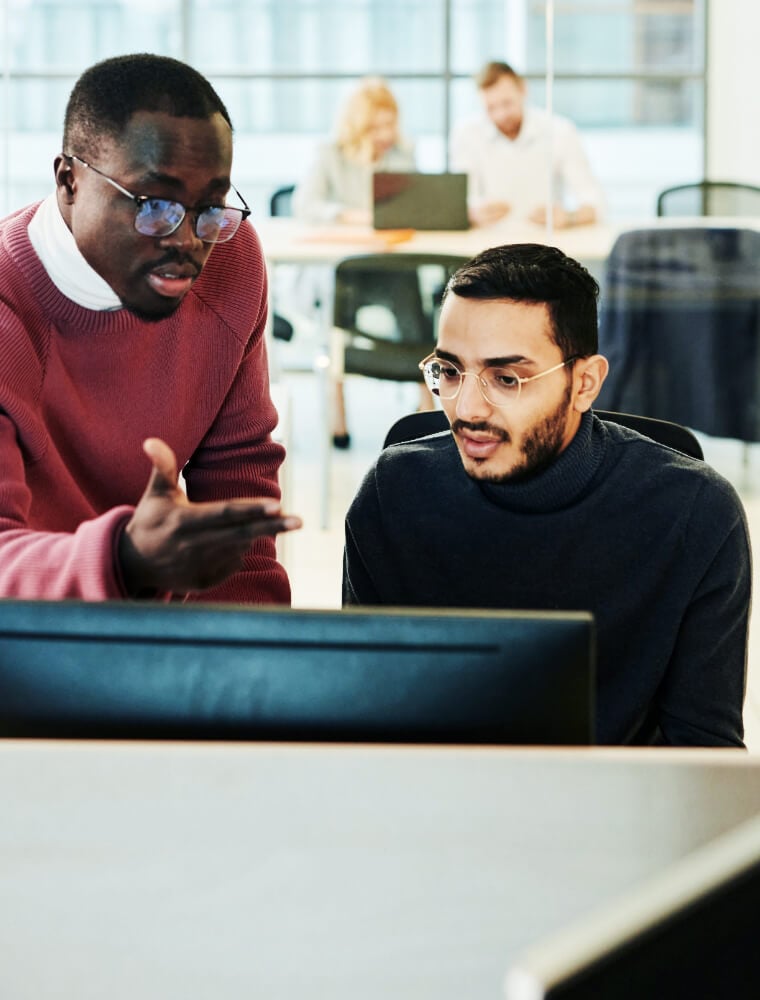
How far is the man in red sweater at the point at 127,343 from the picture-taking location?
3.68 feet

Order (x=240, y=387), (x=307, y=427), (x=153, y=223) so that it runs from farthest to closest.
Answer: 1. (x=307, y=427)
2. (x=240, y=387)
3. (x=153, y=223)

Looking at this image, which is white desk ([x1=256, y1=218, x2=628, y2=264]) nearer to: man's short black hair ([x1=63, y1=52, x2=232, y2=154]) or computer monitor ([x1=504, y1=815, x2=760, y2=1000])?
man's short black hair ([x1=63, y1=52, x2=232, y2=154])

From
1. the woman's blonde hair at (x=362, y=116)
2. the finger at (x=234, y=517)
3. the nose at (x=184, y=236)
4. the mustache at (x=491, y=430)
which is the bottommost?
the mustache at (x=491, y=430)

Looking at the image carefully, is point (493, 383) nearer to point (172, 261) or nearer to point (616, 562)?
point (616, 562)

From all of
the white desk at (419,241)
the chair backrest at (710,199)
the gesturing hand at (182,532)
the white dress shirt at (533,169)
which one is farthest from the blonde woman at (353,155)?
the gesturing hand at (182,532)

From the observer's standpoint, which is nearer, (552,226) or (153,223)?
(153,223)

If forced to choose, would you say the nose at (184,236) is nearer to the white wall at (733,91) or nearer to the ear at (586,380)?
the ear at (586,380)

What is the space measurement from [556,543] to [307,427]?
409 centimetres

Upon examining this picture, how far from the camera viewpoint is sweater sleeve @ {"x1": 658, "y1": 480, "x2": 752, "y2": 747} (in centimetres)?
145

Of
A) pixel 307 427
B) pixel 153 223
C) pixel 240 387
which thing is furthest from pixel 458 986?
pixel 307 427

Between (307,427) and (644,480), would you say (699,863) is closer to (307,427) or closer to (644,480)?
(644,480)

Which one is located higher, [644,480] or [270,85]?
[270,85]

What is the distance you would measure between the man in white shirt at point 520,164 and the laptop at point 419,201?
11cm

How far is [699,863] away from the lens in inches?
19.2
